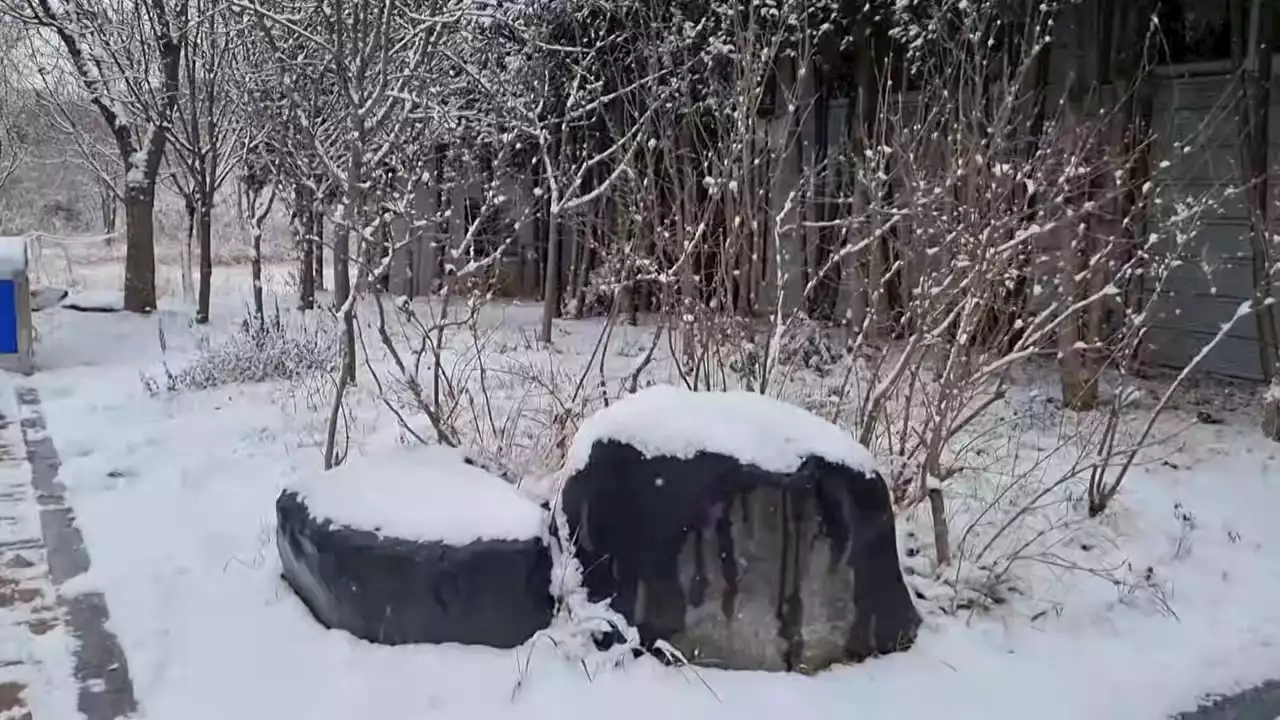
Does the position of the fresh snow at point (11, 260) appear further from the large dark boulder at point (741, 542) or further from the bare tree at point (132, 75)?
the large dark boulder at point (741, 542)

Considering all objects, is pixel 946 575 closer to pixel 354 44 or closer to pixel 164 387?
pixel 354 44

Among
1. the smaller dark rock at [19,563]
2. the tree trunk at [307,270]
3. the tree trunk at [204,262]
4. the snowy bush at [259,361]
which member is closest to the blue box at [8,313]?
the snowy bush at [259,361]

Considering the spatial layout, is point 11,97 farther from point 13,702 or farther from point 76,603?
point 13,702

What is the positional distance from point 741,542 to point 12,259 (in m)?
6.31

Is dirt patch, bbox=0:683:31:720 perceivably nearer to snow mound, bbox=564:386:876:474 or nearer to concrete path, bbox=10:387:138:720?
concrete path, bbox=10:387:138:720

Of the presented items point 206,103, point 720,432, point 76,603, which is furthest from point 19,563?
point 206,103

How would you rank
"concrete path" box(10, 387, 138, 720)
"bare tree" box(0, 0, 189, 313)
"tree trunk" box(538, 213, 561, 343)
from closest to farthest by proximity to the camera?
"concrete path" box(10, 387, 138, 720) → "tree trunk" box(538, 213, 561, 343) → "bare tree" box(0, 0, 189, 313)

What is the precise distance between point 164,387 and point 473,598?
431 centimetres

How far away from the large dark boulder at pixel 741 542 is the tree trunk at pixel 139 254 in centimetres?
759

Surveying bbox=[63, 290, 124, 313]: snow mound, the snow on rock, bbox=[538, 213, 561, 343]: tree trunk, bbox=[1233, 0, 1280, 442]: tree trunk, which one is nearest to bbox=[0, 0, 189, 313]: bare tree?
bbox=[63, 290, 124, 313]: snow mound

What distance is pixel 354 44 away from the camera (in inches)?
167

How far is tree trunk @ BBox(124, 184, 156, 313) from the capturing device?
31.3 ft

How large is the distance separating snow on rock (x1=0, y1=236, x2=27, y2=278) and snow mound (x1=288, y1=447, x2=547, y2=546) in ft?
16.0

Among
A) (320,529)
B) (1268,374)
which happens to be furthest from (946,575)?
(1268,374)
